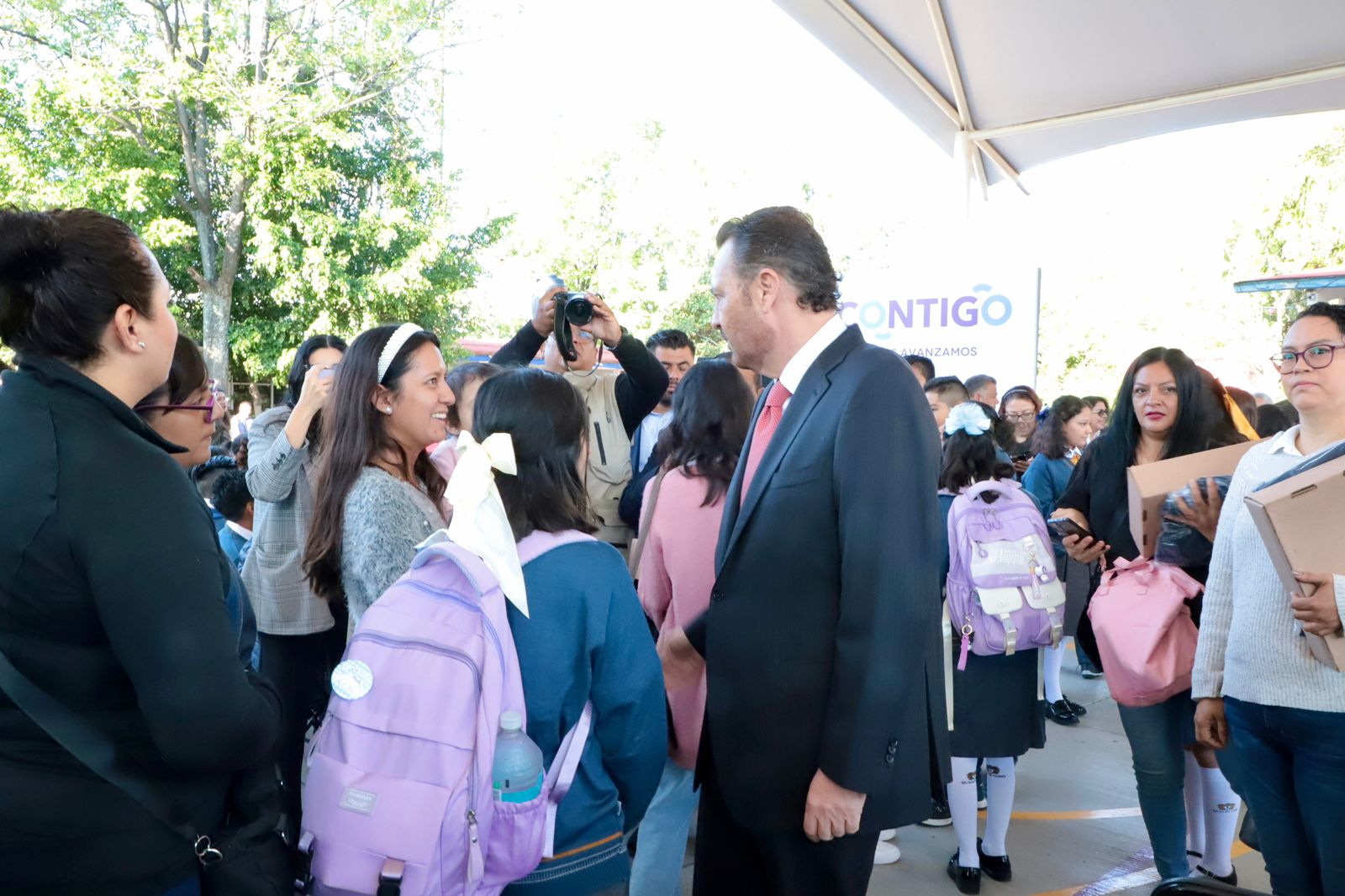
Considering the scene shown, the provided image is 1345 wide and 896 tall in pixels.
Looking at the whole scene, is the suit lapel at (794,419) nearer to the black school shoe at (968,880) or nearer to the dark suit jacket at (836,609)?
the dark suit jacket at (836,609)

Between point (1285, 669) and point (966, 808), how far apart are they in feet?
5.23

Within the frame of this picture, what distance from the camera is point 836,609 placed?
1886mm

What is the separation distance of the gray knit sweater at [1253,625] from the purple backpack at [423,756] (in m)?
1.82

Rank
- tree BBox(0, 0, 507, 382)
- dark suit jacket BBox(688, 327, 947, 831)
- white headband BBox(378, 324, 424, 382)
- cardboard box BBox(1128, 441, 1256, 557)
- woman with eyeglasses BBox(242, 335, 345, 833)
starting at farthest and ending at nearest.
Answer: tree BBox(0, 0, 507, 382) < woman with eyeglasses BBox(242, 335, 345, 833) < cardboard box BBox(1128, 441, 1256, 557) < white headband BBox(378, 324, 424, 382) < dark suit jacket BBox(688, 327, 947, 831)

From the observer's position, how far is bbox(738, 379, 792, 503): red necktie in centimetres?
217

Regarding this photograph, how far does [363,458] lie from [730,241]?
3.62 feet

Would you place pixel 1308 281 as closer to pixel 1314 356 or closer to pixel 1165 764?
pixel 1165 764

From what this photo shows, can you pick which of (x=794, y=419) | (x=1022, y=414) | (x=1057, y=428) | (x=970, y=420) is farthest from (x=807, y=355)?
(x=1022, y=414)

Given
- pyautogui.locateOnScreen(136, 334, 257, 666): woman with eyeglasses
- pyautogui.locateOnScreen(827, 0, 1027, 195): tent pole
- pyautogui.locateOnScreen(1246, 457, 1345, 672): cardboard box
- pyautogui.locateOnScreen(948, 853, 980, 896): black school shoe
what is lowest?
pyautogui.locateOnScreen(948, 853, 980, 896): black school shoe

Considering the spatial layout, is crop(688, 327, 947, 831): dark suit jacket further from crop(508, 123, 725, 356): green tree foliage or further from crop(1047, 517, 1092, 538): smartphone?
crop(508, 123, 725, 356): green tree foliage

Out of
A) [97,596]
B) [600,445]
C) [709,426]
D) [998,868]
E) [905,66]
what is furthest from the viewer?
[905,66]

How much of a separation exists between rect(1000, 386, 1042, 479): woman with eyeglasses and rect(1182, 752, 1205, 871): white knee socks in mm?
2976

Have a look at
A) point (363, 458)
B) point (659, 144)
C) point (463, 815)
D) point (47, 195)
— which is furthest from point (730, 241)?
point (659, 144)

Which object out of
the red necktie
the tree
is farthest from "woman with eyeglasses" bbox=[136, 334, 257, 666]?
the tree
